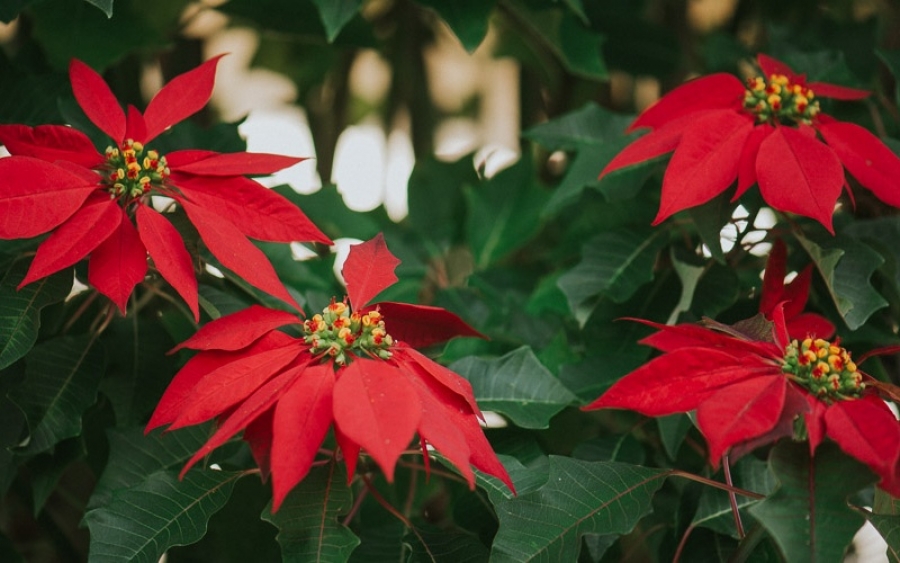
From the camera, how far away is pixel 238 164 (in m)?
0.67

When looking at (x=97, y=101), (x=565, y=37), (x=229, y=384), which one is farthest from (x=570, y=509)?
(x=565, y=37)

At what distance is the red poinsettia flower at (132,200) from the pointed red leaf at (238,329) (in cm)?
2

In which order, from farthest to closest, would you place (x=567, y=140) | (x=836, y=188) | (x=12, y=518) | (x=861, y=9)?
(x=861, y=9) < (x=12, y=518) < (x=567, y=140) < (x=836, y=188)

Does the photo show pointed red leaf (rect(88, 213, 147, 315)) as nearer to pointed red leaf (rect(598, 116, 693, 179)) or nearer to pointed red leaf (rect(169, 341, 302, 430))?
pointed red leaf (rect(169, 341, 302, 430))

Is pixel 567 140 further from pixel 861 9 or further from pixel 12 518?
pixel 861 9

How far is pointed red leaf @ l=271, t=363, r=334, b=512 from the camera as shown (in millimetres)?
502

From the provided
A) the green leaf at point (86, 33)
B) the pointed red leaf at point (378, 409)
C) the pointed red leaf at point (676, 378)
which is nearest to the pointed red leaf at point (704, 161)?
the pointed red leaf at point (676, 378)

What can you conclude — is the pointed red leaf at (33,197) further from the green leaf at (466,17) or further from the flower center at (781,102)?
the flower center at (781,102)

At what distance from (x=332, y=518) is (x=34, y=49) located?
0.63 metres

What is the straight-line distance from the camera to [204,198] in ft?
2.15

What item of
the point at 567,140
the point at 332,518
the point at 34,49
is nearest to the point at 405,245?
the point at 567,140

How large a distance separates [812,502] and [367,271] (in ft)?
1.01

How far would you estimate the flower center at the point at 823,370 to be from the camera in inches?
22.0

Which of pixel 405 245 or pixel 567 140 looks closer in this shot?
pixel 567 140
